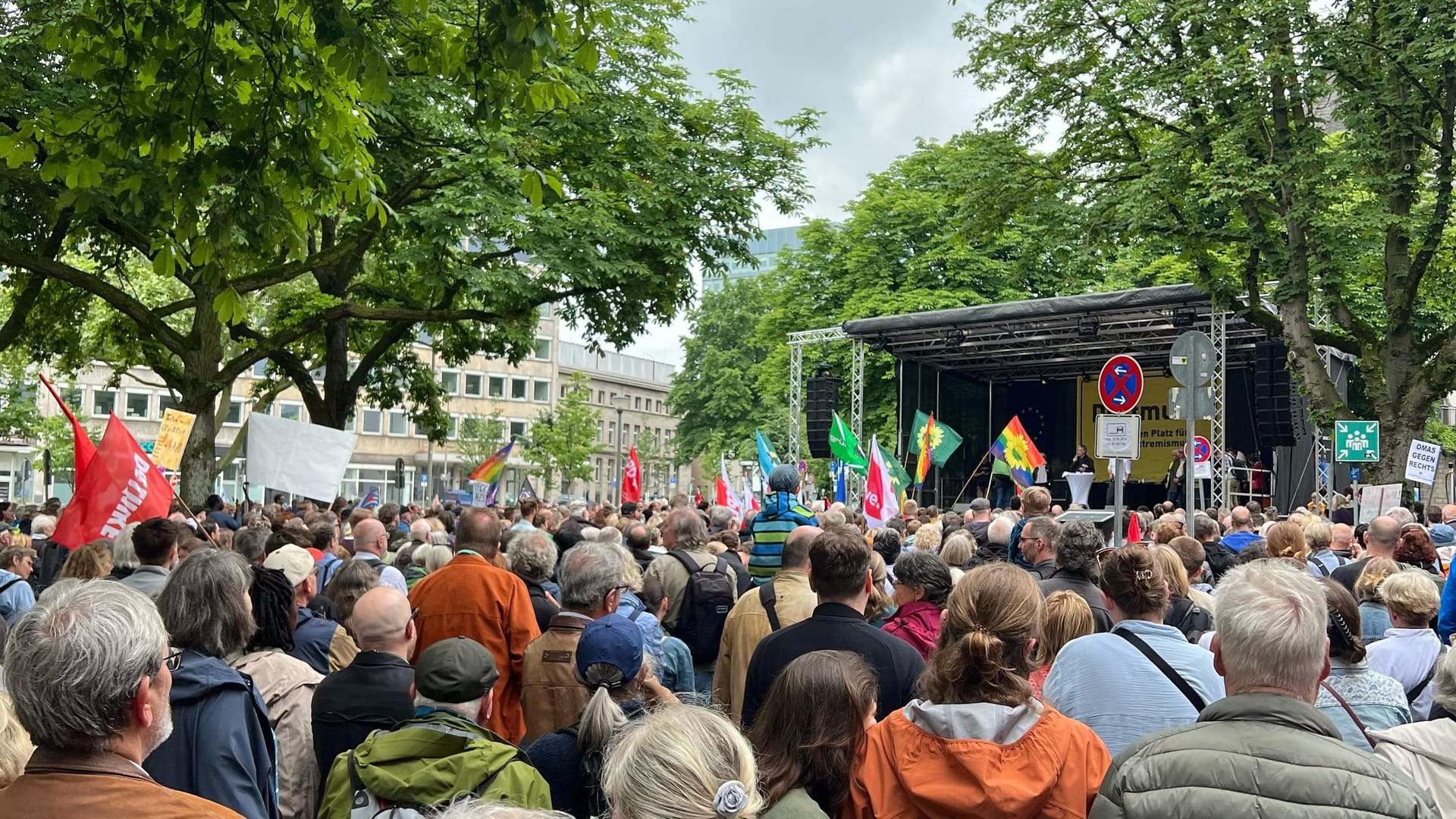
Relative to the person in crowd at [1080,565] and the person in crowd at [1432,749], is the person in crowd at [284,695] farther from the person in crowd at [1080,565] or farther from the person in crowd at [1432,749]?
the person in crowd at [1432,749]

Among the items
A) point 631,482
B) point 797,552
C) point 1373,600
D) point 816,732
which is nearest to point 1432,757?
point 816,732

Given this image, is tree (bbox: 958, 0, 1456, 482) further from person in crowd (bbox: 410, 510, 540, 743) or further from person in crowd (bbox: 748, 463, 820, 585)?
person in crowd (bbox: 410, 510, 540, 743)

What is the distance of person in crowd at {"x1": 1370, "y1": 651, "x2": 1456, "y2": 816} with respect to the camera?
131 inches

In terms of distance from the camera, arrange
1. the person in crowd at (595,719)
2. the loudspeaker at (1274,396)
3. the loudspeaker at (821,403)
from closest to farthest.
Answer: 1. the person in crowd at (595,719)
2. the loudspeaker at (1274,396)
3. the loudspeaker at (821,403)

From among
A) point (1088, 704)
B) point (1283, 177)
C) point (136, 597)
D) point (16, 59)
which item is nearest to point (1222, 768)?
point (1088, 704)

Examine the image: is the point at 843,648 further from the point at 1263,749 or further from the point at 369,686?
the point at 1263,749

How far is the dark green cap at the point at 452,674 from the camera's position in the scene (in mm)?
3607

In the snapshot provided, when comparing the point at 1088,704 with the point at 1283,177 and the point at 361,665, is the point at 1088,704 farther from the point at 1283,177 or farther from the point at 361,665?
the point at 1283,177

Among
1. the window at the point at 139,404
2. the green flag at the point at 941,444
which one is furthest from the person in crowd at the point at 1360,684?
the window at the point at 139,404

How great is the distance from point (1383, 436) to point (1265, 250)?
320 centimetres

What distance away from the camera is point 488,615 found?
5973 millimetres

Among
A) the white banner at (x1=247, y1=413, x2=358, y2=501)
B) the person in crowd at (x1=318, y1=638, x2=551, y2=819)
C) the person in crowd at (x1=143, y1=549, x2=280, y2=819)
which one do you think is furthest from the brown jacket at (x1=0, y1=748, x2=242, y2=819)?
the white banner at (x1=247, y1=413, x2=358, y2=501)

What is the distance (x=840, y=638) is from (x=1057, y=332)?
23.1m

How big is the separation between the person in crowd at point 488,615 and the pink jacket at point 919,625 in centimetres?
171
